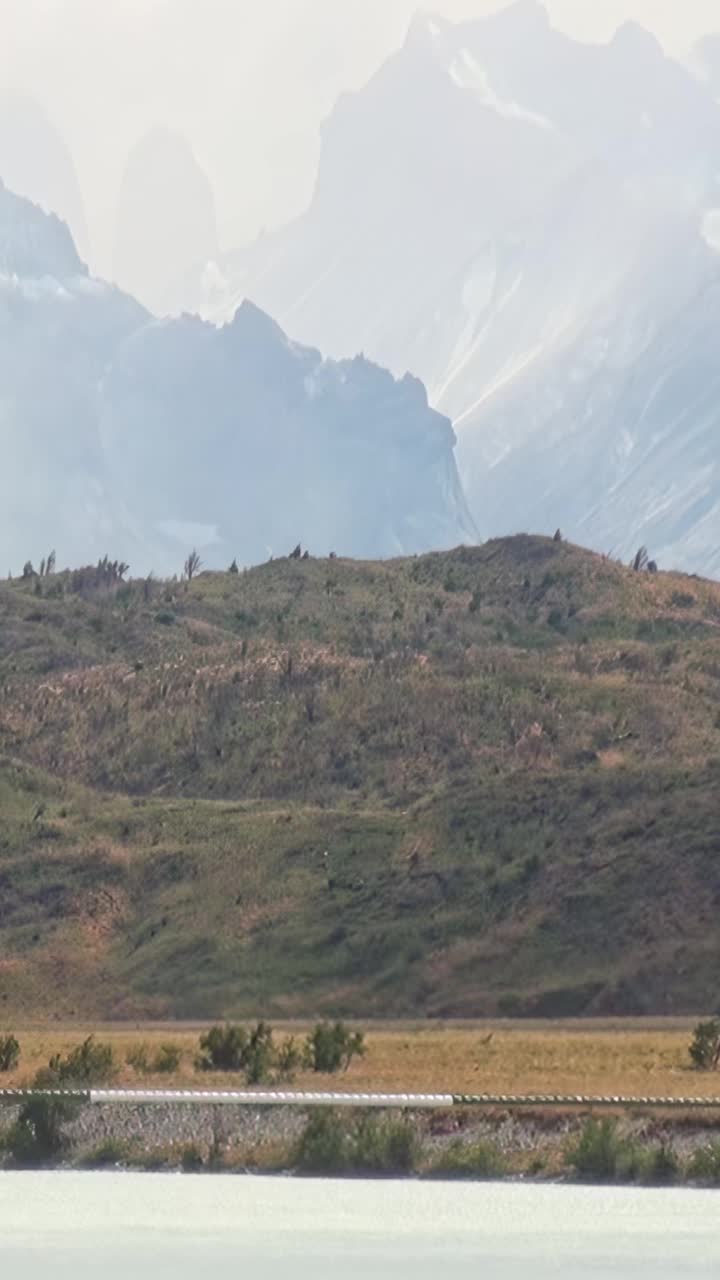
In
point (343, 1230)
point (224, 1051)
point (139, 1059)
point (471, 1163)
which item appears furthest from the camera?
Result: point (139, 1059)

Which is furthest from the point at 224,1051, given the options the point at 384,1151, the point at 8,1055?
the point at 384,1151

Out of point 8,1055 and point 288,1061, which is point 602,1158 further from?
point 8,1055

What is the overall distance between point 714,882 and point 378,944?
1028 centimetres

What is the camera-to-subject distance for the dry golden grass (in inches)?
1859

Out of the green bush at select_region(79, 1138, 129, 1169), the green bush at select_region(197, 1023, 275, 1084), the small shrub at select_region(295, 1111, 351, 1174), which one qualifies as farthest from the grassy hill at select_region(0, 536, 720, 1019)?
the small shrub at select_region(295, 1111, 351, 1174)

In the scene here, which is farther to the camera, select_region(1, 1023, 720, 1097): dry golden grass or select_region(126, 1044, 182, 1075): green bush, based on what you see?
select_region(126, 1044, 182, 1075): green bush

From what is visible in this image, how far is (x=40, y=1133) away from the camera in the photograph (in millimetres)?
42031

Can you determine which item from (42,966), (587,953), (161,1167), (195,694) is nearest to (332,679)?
(195,694)

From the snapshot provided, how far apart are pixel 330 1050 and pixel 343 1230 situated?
16.8 meters

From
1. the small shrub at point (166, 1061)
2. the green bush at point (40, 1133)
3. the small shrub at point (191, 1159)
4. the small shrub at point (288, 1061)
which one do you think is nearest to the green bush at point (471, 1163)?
the small shrub at point (191, 1159)

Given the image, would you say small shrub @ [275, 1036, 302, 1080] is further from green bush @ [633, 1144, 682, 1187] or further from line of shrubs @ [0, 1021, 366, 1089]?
green bush @ [633, 1144, 682, 1187]

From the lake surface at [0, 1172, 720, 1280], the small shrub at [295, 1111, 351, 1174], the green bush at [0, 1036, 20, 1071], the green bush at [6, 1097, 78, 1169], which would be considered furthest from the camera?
the green bush at [0, 1036, 20, 1071]

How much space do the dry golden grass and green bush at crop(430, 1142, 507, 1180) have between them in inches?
212

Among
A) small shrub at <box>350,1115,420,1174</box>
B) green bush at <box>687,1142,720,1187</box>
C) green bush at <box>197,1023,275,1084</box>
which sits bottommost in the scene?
green bush at <box>687,1142,720,1187</box>
